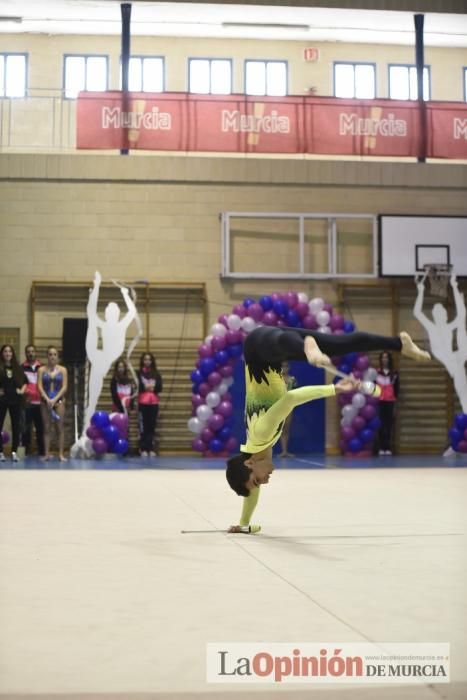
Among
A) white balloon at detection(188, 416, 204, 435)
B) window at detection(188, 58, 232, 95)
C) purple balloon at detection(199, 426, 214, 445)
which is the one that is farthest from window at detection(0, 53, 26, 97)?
purple balloon at detection(199, 426, 214, 445)

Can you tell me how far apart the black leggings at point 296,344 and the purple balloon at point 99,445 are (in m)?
8.24

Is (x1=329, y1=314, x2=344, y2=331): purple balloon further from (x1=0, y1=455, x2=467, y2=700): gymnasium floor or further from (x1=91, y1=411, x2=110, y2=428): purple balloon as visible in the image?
(x1=0, y1=455, x2=467, y2=700): gymnasium floor

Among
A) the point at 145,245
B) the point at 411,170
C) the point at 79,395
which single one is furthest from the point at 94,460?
the point at 411,170

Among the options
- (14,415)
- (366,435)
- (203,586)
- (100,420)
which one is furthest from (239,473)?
(366,435)

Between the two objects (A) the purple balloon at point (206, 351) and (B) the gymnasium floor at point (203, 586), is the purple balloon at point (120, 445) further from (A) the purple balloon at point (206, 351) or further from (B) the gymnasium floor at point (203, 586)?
(B) the gymnasium floor at point (203, 586)

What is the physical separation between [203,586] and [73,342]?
37.7 feet

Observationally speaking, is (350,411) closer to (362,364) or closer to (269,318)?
(362,364)

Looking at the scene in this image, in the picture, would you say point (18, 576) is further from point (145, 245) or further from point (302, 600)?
point (145, 245)

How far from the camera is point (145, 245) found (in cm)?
1591

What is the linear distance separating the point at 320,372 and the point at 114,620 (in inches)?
498

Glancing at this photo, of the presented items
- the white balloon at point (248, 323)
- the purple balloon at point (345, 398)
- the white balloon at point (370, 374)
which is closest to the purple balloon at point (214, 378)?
the white balloon at point (248, 323)

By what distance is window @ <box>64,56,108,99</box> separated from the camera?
1978 centimetres

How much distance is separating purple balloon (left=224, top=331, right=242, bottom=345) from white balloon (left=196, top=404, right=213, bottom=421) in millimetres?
1073

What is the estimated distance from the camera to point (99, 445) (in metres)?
13.9
